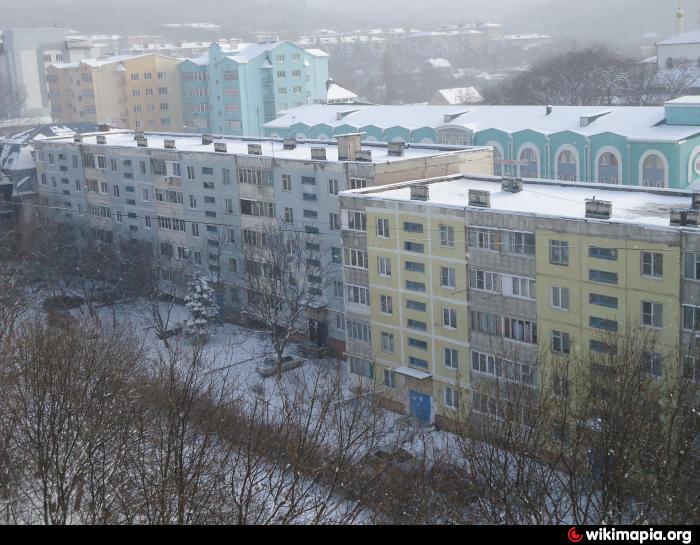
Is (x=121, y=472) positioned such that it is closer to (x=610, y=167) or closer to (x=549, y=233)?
(x=549, y=233)

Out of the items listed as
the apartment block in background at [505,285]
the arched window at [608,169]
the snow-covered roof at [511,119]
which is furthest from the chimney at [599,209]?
the arched window at [608,169]

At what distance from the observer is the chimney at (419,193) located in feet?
48.6

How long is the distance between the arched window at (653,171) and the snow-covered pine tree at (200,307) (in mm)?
10320

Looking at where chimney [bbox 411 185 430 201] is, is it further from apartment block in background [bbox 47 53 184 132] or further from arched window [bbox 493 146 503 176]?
apartment block in background [bbox 47 53 184 132]

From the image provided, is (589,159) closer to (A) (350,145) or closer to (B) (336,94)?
(A) (350,145)

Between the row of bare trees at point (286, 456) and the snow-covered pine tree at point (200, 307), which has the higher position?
the row of bare trees at point (286, 456)

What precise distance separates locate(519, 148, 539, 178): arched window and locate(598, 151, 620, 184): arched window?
1998 millimetres

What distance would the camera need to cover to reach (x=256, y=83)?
39250 millimetres

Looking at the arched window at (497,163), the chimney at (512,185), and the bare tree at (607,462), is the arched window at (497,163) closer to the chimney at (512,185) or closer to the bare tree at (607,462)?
the chimney at (512,185)

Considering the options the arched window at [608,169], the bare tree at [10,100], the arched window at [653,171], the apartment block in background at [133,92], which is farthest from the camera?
the bare tree at [10,100]

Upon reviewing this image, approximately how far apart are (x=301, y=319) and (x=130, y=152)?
7.25 metres

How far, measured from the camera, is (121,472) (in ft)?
22.6
